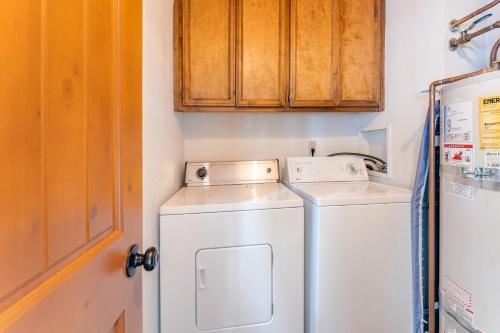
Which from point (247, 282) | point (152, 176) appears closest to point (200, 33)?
point (152, 176)

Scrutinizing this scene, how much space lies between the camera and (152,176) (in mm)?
1171

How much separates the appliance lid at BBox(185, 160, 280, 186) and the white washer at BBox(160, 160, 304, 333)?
0.55 metres

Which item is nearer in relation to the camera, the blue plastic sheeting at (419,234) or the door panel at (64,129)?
the door panel at (64,129)

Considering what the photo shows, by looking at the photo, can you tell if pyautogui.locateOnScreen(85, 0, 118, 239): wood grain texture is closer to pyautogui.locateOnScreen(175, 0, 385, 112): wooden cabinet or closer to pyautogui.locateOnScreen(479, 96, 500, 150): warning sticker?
pyautogui.locateOnScreen(175, 0, 385, 112): wooden cabinet

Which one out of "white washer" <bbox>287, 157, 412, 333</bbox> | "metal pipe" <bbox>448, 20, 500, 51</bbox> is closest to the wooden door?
"white washer" <bbox>287, 157, 412, 333</bbox>

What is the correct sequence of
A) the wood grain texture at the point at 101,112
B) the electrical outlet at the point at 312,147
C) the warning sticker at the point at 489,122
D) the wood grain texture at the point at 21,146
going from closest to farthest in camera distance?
1. the wood grain texture at the point at 21,146
2. the wood grain texture at the point at 101,112
3. the warning sticker at the point at 489,122
4. the electrical outlet at the point at 312,147

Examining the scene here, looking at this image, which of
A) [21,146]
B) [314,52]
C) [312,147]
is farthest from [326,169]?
[21,146]

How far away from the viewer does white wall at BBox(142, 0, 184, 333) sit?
3.52ft

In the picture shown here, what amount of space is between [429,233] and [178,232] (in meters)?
1.34

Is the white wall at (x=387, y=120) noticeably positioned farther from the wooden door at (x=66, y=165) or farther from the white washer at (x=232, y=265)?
the wooden door at (x=66, y=165)

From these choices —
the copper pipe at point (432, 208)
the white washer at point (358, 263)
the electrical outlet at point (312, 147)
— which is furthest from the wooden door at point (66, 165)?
the electrical outlet at point (312, 147)

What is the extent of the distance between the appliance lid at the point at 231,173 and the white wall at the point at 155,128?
31 centimetres

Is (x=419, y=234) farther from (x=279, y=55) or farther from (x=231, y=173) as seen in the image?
(x=279, y=55)

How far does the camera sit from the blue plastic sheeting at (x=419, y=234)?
134 centimetres
